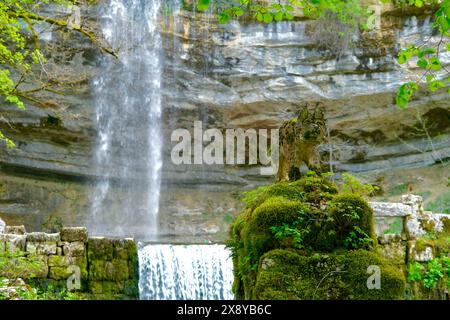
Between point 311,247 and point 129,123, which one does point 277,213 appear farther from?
point 129,123

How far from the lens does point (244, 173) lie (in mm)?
22938

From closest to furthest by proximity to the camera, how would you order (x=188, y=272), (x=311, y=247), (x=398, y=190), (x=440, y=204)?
(x=311, y=247)
(x=188, y=272)
(x=440, y=204)
(x=398, y=190)

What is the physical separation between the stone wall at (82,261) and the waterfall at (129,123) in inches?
392

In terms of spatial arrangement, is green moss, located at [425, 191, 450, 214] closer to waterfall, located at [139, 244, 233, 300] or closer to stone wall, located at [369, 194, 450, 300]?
waterfall, located at [139, 244, 233, 300]

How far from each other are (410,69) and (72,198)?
46.9 ft

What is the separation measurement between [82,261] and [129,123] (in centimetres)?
1186

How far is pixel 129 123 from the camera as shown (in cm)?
2267

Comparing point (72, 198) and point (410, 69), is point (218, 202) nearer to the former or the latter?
point (72, 198)

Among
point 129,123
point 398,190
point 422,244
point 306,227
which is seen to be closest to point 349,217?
point 306,227

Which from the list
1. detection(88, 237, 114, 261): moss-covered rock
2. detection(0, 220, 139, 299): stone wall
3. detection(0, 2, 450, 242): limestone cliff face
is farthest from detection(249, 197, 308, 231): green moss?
detection(0, 2, 450, 242): limestone cliff face

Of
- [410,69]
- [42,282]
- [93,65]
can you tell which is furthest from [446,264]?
[93,65]

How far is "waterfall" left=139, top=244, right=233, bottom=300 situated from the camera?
13.4m

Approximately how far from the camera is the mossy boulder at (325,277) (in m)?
4.38

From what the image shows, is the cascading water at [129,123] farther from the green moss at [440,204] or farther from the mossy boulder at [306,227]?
the mossy boulder at [306,227]
